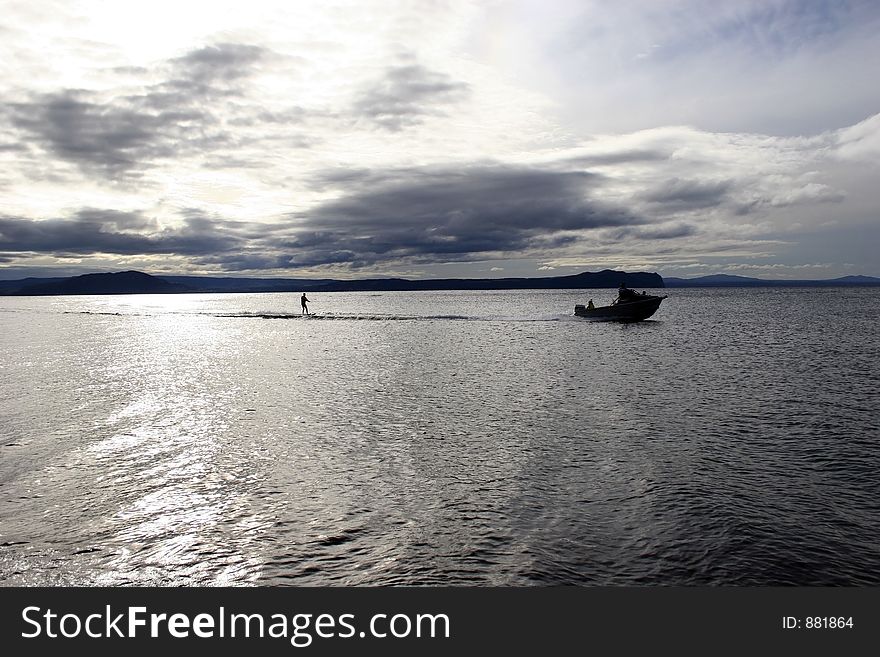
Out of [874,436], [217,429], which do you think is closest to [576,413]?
[874,436]

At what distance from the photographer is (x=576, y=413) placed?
89.6 ft

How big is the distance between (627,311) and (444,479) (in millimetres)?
76214

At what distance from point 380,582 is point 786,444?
56.2 feet

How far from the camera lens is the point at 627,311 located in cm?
8806

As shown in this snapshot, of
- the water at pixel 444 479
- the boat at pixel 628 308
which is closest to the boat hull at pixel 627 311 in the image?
the boat at pixel 628 308

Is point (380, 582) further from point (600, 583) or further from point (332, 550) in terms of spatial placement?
point (600, 583)

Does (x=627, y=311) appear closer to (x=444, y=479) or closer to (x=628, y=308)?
(x=628, y=308)

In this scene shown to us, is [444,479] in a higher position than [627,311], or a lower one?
lower

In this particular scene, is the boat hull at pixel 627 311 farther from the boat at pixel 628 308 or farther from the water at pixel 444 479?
the water at pixel 444 479

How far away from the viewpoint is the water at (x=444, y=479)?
12.0m

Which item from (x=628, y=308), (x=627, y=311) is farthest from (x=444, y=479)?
(x=627, y=311)

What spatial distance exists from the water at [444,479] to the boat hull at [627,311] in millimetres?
47849

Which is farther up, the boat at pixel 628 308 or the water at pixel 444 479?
the boat at pixel 628 308

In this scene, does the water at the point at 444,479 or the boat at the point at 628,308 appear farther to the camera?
the boat at the point at 628,308
